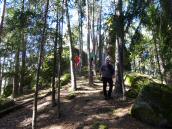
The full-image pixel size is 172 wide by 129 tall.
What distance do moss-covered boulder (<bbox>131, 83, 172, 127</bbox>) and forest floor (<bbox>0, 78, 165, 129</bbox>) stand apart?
12.3 inches

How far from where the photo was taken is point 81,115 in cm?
1434

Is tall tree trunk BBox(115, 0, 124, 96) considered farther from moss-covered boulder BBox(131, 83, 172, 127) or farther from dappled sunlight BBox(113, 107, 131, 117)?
moss-covered boulder BBox(131, 83, 172, 127)

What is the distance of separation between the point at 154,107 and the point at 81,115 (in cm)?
308

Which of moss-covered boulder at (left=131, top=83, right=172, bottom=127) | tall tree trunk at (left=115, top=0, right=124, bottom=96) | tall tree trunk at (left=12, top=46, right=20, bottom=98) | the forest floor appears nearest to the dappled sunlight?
the forest floor

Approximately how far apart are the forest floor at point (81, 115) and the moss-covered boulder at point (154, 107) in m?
0.31

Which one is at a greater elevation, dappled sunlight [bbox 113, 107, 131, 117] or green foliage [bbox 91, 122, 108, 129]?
dappled sunlight [bbox 113, 107, 131, 117]

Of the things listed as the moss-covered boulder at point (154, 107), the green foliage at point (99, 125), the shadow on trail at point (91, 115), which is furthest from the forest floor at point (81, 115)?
the moss-covered boulder at point (154, 107)

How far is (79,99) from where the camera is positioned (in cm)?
1703

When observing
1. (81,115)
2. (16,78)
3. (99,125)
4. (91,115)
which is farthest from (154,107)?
(16,78)

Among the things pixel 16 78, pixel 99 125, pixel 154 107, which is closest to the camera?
pixel 99 125

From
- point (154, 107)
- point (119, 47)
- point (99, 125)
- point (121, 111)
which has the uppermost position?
point (119, 47)

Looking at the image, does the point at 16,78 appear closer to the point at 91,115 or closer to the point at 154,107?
the point at 91,115

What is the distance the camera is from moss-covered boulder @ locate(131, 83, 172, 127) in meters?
12.9

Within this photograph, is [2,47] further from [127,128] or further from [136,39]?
[127,128]
